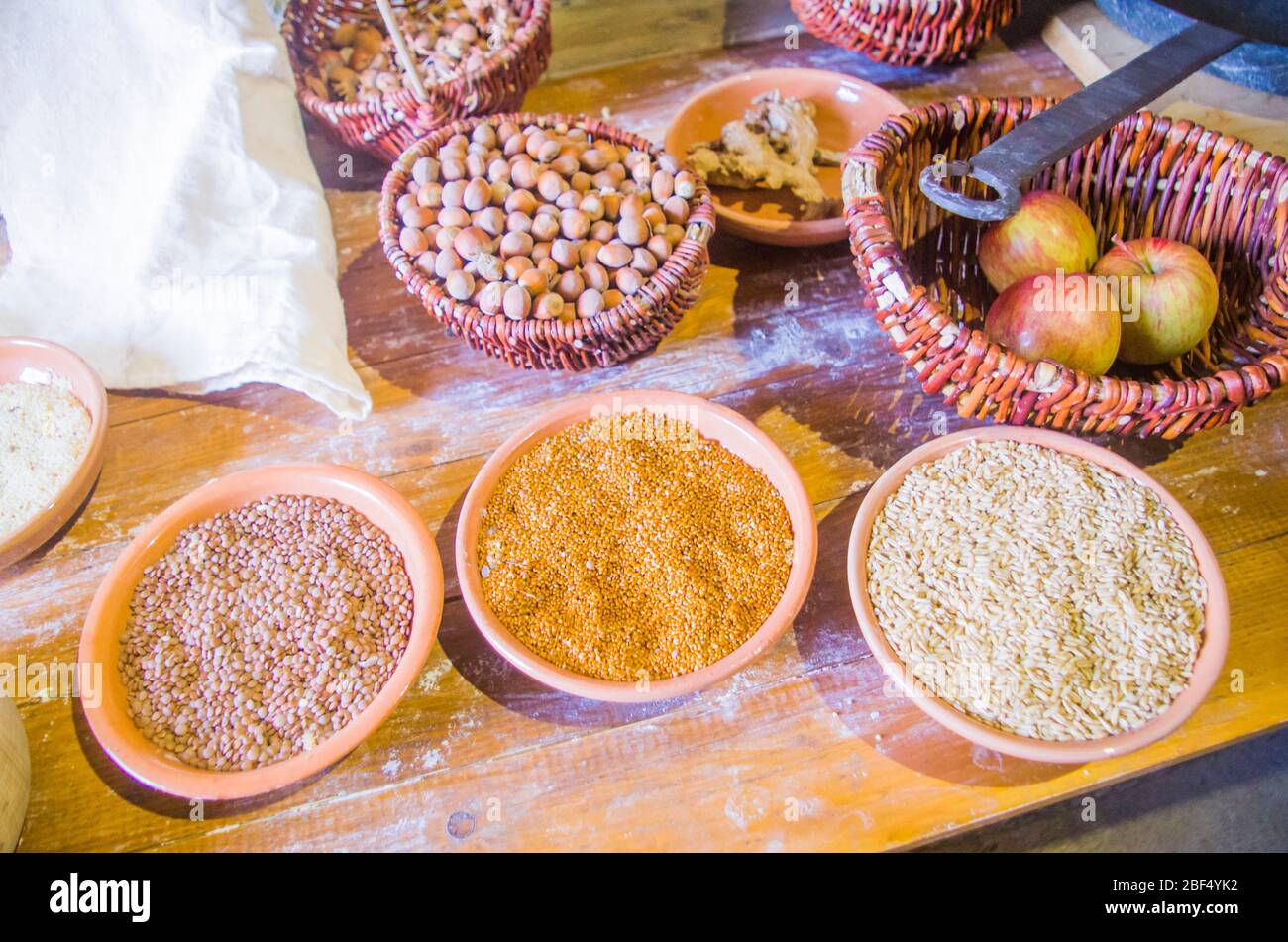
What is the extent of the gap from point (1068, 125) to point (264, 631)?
4.29ft

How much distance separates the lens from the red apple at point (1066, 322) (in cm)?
117

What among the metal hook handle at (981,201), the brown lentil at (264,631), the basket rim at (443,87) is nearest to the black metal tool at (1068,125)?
the metal hook handle at (981,201)

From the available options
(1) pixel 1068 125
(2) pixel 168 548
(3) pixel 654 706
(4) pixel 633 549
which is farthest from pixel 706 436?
(2) pixel 168 548

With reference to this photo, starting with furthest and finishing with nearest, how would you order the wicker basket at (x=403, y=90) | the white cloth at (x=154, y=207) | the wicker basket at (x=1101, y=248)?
the wicker basket at (x=403, y=90) → the white cloth at (x=154, y=207) → the wicker basket at (x=1101, y=248)

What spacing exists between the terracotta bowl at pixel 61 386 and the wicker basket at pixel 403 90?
635 mm

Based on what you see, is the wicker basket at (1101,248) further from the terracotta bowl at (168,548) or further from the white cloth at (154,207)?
the white cloth at (154,207)

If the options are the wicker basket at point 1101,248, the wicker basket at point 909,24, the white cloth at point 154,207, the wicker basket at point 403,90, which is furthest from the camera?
the wicker basket at point 909,24

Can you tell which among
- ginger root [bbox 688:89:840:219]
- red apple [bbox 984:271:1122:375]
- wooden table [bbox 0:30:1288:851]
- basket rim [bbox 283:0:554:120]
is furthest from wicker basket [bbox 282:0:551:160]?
red apple [bbox 984:271:1122:375]

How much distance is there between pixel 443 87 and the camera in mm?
1541

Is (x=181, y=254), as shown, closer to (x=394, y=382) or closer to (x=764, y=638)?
(x=394, y=382)

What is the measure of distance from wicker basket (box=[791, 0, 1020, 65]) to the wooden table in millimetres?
531

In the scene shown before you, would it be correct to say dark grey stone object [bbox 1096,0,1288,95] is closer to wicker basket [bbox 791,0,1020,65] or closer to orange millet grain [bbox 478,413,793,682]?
wicker basket [bbox 791,0,1020,65]

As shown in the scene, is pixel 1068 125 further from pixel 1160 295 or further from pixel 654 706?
pixel 654 706

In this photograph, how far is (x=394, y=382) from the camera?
150 centimetres
